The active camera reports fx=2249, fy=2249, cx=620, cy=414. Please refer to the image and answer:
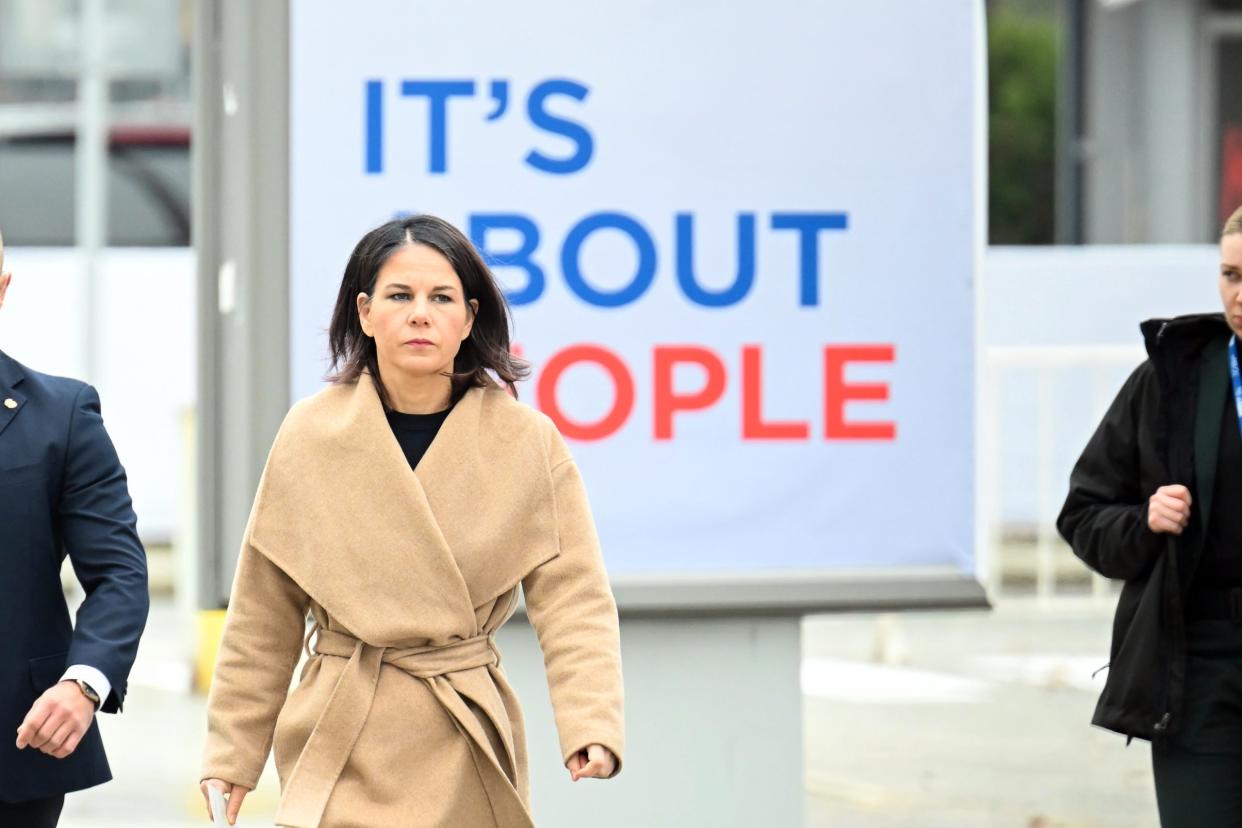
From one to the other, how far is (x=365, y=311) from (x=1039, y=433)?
342 inches

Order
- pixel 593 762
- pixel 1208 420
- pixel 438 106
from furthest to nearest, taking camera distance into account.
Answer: pixel 438 106, pixel 1208 420, pixel 593 762

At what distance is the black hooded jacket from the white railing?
7.26m

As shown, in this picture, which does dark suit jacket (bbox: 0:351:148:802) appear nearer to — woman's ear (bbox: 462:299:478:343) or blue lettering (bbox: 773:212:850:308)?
woman's ear (bbox: 462:299:478:343)

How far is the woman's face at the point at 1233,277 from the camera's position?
411 centimetres

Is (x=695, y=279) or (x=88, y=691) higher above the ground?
(x=695, y=279)

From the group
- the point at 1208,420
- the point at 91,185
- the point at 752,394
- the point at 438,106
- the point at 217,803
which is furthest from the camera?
the point at 91,185

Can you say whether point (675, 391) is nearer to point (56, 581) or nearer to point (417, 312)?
point (417, 312)

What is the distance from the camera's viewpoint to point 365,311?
3590mm

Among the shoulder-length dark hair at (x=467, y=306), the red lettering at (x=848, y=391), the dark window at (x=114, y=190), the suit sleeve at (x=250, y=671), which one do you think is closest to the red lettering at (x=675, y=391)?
the red lettering at (x=848, y=391)

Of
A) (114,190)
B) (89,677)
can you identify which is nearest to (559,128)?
(89,677)

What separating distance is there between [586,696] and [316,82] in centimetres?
231

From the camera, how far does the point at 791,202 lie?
17.9 ft

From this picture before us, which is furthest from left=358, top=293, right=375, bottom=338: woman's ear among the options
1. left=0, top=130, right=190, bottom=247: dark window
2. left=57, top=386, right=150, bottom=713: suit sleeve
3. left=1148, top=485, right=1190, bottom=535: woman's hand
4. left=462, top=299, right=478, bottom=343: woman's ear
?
left=0, top=130, right=190, bottom=247: dark window

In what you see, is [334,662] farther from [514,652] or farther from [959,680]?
[959,680]
